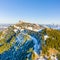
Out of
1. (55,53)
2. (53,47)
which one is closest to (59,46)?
(53,47)

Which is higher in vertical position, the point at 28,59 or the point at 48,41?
the point at 48,41

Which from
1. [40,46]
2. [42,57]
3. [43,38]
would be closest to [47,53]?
[42,57]

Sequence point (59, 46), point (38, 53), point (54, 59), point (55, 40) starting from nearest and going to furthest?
point (54, 59) < point (38, 53) < point (59, 46) < point (55, 40)

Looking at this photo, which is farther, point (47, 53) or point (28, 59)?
point (28, 59)

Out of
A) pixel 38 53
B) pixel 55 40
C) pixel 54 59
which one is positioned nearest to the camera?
pixel 54 59

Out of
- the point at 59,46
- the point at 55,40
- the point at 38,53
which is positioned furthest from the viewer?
the point at 55,40

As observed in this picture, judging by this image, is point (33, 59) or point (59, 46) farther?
point (59, 46)

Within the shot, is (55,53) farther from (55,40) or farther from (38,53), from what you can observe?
(55,40)

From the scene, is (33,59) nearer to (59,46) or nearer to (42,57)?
(42,57)
